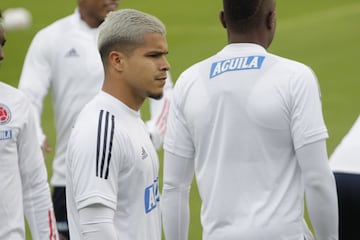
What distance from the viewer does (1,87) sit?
18.4 feet

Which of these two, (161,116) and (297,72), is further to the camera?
(161,116)

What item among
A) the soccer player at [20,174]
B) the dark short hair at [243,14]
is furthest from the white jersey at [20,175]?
the dark short hair at [243,14]

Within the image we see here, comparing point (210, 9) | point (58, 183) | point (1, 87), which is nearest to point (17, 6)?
point (210, 9)

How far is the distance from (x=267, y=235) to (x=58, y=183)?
348 cm

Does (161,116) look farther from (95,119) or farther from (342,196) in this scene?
(95,119)

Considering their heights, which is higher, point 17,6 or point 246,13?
point 246,13

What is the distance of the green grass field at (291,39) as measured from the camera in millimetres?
15641

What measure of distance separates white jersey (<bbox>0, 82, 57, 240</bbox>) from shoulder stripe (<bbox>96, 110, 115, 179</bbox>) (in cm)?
82

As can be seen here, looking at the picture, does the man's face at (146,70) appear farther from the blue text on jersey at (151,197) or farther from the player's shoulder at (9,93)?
the player's shoulder at (9,93)

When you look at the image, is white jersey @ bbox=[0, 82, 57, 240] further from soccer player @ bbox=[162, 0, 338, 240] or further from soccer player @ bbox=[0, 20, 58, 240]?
soccer player @ bbox=[162, 0, 338, 240]

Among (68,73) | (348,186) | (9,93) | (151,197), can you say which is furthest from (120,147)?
(68,73)

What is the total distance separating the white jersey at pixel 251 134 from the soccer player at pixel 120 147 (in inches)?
11.5

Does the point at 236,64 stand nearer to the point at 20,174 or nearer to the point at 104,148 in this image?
the point at 104,148

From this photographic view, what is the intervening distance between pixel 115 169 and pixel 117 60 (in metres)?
0.51
